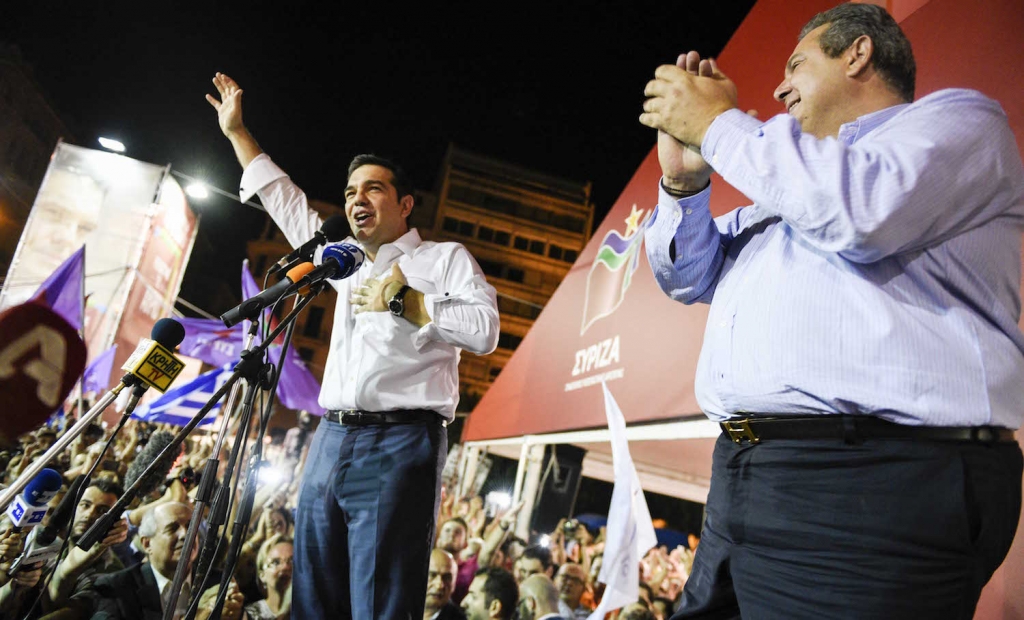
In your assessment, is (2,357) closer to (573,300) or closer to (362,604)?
(362,604)

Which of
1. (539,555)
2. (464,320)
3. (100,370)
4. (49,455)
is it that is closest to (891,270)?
(464,320)

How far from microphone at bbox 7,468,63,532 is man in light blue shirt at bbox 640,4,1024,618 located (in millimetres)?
2143

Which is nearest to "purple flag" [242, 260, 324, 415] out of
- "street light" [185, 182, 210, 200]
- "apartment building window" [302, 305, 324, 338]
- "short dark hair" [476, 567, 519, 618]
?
"street light" [185, 182, 210, 200]

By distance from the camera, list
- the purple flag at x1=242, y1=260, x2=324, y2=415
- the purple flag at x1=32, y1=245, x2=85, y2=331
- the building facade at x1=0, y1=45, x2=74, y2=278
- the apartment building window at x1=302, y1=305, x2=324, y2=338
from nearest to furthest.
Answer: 1. the purple flag at x1=32, y1=245, x2=85, y2=331
2. the purple flag at x1=242, y1=260, x2=324, y2=415
3. the building facade at x1=0, y1=45, x2=74, y2=278
4. the apartment building window at x1=302, y1=305, x2=324, y2=338

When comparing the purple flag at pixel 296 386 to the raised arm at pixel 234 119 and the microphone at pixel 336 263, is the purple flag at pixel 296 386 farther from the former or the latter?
the microphone at pixel 336 263

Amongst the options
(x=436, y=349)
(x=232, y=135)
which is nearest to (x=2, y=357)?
(x=232, y=135)

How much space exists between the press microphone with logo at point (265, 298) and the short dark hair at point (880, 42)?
4.75 feet

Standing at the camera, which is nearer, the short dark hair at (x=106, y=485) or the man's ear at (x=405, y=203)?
the man's ear at (x=405, y=203)

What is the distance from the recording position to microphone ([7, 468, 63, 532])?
2.07 m

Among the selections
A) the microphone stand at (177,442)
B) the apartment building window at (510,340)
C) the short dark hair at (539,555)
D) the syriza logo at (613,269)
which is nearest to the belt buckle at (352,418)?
the microphone stand at (177,442)

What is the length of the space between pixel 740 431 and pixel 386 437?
1279 mm

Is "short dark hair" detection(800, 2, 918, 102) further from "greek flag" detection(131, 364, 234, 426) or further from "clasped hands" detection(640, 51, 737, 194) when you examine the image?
"greek flag" detection(131, 364, 234, 426)

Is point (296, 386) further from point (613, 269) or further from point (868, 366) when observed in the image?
point (868, 366)

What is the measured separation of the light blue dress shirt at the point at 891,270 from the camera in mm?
954
